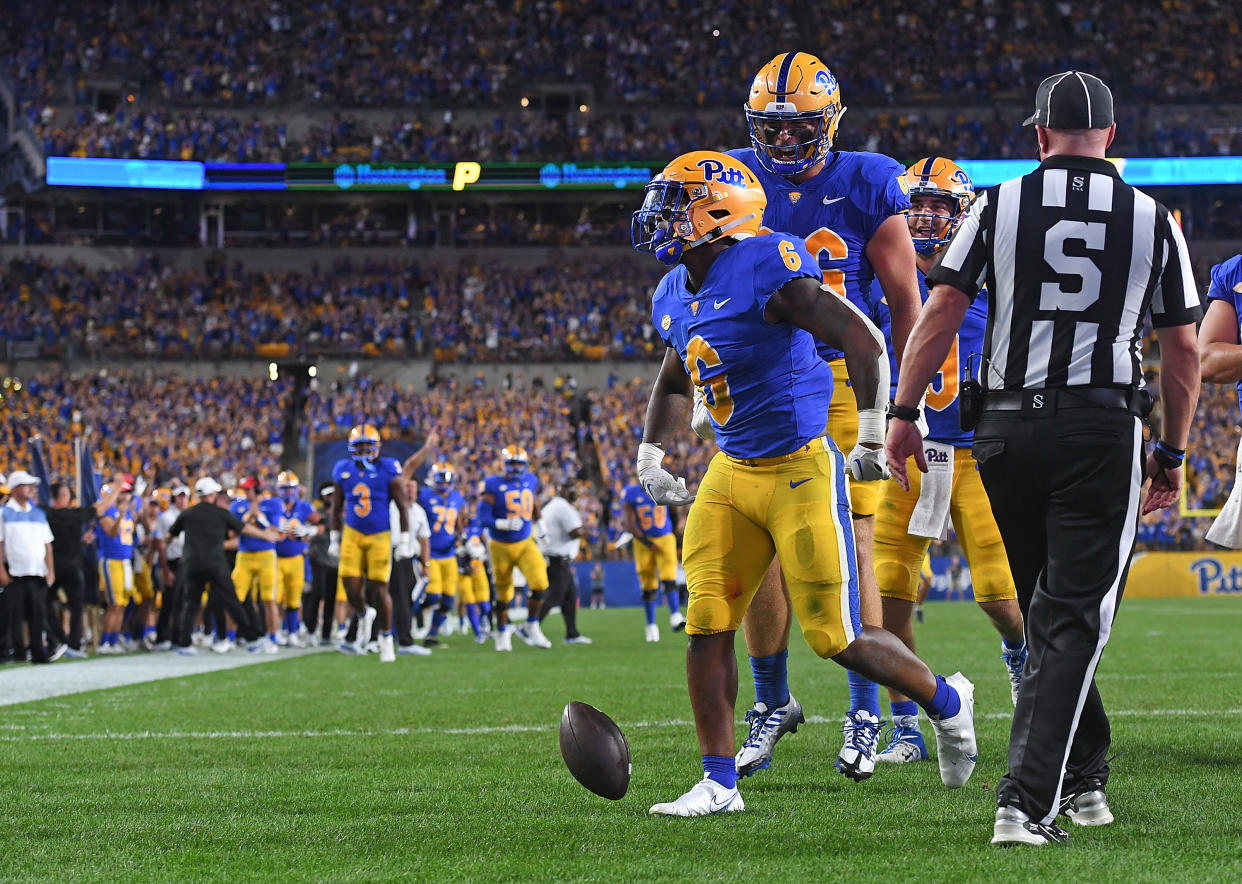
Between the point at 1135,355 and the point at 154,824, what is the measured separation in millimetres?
3591

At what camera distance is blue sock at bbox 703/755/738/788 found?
4941mm

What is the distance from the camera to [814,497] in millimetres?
4895

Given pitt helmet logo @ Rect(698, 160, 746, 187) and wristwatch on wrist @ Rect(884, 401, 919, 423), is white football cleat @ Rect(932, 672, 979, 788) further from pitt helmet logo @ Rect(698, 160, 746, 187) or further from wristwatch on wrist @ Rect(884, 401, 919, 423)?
pitt helmet logo @ Rect(698, 160, 746, 187)

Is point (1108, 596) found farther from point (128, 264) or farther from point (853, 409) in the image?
point (128, 264)

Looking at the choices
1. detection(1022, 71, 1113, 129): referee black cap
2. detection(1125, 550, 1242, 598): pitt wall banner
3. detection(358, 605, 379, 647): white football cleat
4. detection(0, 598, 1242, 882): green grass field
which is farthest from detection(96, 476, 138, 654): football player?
detection(1125, 550, 1242, 598): pitt wall banner

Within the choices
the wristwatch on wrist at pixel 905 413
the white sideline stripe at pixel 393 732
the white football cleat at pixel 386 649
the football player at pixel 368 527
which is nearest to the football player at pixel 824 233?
the wristwatch on wrist at pixel 905 413

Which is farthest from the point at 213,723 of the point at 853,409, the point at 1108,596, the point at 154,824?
the point at 1108,596

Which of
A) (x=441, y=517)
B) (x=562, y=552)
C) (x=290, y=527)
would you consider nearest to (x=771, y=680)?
(x=562, y=552)

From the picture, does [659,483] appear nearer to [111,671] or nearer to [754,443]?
[754,443]

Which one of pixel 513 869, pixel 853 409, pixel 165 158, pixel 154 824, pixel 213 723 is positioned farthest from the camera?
pixel 165 158

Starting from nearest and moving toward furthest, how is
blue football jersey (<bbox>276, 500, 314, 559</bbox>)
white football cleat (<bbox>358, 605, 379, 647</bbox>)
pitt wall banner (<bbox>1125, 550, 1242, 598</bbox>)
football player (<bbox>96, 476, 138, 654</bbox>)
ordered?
white football cleat (<bbox>358, 605, 379, 647</bbox>), football player (<bbox>96, 476, 138, 654</bbox>), blue football jersey (<bbox>276, 500, 314, 559</bbox>), pitt wall banner (<bbox>1125, 550, 1242, 598</bbox>)

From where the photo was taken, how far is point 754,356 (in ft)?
16.4

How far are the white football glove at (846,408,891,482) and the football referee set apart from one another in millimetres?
433

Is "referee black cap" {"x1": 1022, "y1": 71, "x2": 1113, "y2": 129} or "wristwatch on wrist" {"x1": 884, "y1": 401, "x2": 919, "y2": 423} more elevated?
"referee black cap" {"x1": 1022, "y1": 71, "x2": 1113, "y2": 129}
